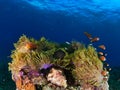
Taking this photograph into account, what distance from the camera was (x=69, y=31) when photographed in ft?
192

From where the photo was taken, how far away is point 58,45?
6.69 m

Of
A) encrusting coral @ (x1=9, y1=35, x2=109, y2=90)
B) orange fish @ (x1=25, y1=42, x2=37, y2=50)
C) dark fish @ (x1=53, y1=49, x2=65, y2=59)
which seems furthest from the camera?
orange fish @ (x1=25, y1=42, x2=37, y2=50)

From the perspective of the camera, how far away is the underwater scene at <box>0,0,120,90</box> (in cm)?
591

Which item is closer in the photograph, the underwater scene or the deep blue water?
the underwater scene

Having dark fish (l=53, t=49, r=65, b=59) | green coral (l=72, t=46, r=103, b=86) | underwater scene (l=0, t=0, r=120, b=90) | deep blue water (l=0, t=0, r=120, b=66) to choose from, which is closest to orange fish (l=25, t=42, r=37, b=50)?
underwater scene (l=0, t=0, r=120, b=90)

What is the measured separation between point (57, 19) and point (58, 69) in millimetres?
44131

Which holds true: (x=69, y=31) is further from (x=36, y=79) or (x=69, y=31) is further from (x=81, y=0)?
(x=36, y=79)

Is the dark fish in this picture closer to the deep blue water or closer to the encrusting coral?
the encrusting coral

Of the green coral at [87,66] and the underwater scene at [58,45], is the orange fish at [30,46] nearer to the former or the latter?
the underwater scene at [58,45]

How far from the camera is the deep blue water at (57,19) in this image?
3878 cm

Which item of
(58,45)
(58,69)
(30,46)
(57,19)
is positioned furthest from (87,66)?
(57,19)

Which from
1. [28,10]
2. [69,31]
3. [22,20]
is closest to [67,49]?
[28,10]

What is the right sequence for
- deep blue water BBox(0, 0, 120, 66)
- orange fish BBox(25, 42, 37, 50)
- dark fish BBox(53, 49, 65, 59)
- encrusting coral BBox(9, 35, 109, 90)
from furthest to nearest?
deep blue water BBox(0, 0, 120, 66)
orange fish BBox(25, 42, 37, 50)
dark fish BBox(53, 49, 65, 59)
encrusting coral BBox(9, 35, 109, 90)

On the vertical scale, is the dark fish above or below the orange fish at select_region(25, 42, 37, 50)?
below
